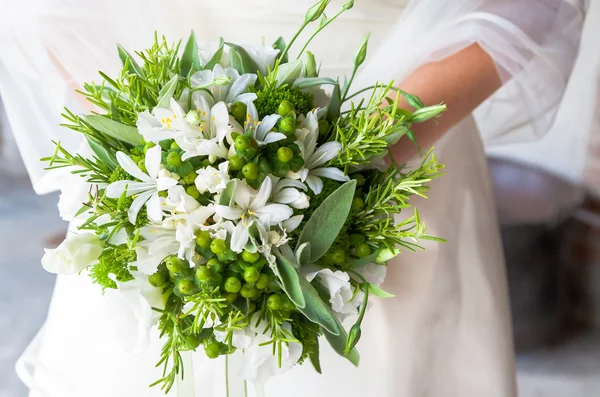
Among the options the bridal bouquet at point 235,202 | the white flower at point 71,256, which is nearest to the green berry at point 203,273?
the bridal bouquet at point 235,202

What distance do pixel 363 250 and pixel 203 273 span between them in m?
0.17

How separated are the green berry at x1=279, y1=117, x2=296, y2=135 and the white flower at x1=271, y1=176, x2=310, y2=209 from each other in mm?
46

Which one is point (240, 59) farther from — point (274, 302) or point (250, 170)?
point (274, 302)

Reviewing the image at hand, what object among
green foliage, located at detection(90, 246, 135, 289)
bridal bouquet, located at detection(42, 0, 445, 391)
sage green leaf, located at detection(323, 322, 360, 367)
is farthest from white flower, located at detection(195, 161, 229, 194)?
sage green leaf, located at detection(323, 322, 360, 367)

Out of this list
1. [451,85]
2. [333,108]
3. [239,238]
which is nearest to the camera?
[239,238]

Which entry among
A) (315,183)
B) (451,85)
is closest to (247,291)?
(315,183)

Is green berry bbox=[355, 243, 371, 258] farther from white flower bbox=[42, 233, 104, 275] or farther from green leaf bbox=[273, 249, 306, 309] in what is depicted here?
white flower bbox=[42, 233, 104, 275]

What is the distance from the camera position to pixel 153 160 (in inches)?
20.9

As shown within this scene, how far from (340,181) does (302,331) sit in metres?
0.16

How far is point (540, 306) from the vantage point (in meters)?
2.36

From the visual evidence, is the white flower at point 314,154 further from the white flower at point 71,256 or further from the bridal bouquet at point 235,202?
the white flower at point 71,256

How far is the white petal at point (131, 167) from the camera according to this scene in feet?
1.78

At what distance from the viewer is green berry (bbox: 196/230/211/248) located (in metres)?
0.53

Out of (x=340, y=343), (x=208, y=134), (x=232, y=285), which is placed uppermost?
(x=208, y=134)
